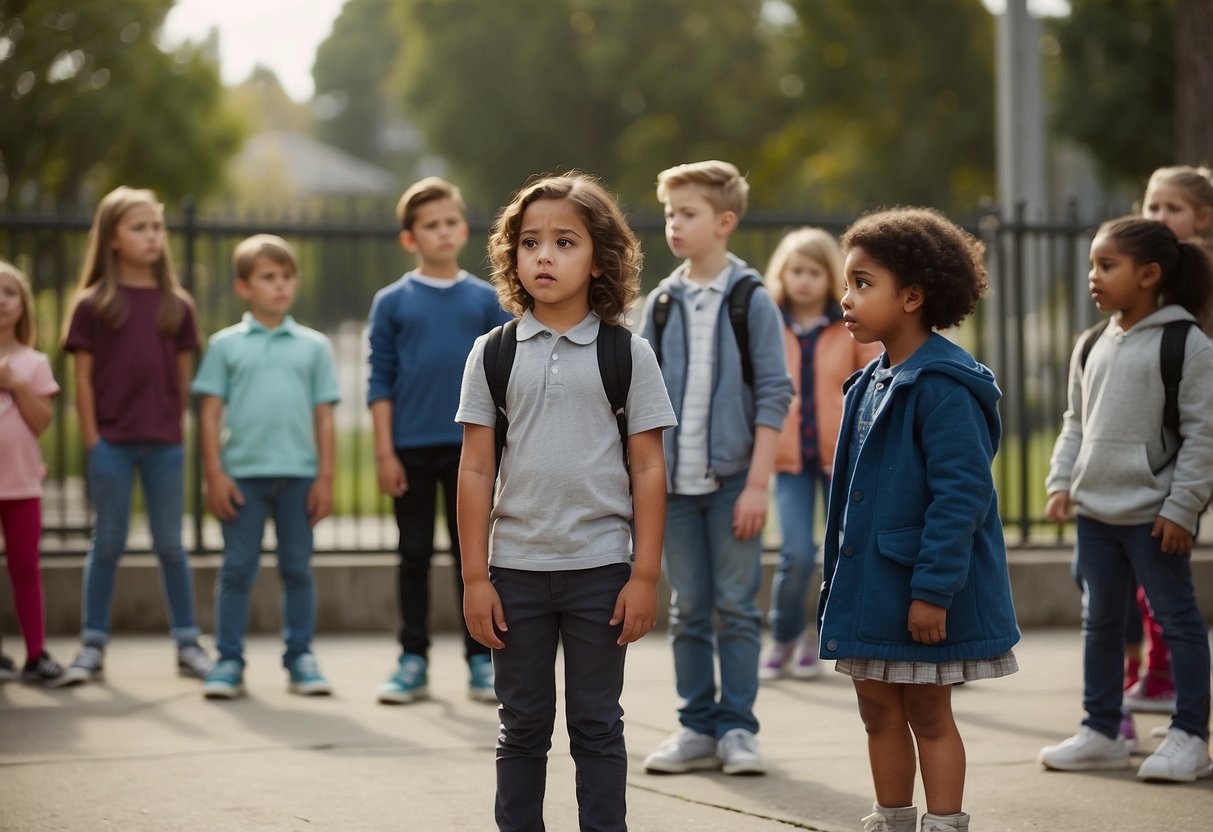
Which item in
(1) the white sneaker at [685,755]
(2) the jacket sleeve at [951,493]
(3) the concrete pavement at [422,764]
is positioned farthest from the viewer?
(1) the white sneaker at [685,755]

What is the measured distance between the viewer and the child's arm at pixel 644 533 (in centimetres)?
347

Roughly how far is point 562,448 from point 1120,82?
19689 mm

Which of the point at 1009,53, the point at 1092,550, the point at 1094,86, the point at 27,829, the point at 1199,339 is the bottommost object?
the point at 27,829

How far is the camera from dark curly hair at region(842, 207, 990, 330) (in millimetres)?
3596

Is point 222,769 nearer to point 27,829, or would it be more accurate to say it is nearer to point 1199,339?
point 27,829

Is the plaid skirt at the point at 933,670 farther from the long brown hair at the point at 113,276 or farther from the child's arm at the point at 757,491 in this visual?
the long brown hair at the point at 113,276

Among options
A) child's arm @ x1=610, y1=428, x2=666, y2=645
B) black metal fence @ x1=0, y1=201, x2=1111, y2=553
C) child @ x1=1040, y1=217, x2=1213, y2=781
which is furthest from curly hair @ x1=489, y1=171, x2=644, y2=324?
black metal fence @ x1=0, y1=201, x2=1111, y2=553

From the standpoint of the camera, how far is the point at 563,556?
3475mm

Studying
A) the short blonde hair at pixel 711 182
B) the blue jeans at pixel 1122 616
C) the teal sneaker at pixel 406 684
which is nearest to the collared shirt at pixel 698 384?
the short blonde hair at pixel 711 182

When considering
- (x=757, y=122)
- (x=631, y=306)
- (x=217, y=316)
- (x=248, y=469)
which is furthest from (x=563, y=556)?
(x=757, y=122)

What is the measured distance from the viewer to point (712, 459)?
188 inches

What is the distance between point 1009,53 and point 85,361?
28.8 feet

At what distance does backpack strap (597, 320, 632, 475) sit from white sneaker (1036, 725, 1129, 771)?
6.33 feet

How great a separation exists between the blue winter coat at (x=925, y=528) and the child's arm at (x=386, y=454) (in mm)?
2611
